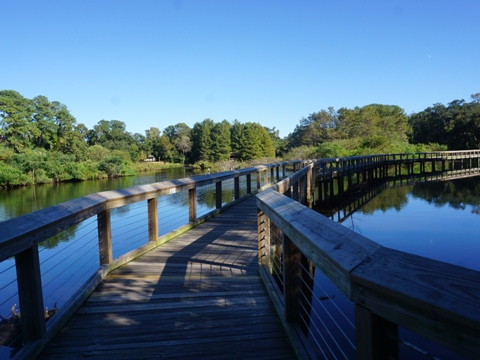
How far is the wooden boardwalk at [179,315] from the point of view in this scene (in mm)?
2482

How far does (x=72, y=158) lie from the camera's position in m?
47.7

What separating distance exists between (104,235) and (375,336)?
3531mm

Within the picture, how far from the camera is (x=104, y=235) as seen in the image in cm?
409

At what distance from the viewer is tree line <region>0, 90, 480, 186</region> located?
136ft

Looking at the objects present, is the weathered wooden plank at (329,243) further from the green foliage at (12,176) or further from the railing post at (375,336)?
the green foliage at (12,176)

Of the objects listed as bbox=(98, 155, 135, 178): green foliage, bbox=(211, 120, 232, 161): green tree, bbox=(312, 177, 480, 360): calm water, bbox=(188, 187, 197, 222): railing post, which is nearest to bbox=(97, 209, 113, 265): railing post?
bbox=(312, 177, 480, 360): calm water

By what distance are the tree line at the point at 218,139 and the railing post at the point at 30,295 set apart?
38.9 m

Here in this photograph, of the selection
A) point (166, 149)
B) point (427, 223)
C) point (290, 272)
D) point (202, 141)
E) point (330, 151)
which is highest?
point (202, 141)

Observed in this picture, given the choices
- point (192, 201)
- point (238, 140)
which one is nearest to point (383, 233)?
point (192, 201)

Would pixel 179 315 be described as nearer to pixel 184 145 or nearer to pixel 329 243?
pixel 329 243

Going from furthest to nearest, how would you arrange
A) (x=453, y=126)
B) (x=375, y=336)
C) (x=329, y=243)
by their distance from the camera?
1. (x=453, y=126)
2. (x=329, y=243)
3. (x=375, y=336)

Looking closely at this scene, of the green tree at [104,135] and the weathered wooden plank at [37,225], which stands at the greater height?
the green tree at [104,135]

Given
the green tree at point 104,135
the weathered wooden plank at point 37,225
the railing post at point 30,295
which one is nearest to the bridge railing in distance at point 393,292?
the weathered wooden plank at point 37,225

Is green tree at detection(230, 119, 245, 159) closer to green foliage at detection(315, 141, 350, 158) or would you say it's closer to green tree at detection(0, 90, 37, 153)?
green foliage at detection(315, 141, 350, 158)
